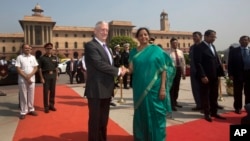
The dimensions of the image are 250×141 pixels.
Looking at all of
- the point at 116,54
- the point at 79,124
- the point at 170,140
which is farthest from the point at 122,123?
the point at 116,54

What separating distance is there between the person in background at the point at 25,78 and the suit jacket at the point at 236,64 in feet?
15.4

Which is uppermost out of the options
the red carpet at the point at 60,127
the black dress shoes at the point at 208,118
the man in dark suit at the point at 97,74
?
the man in dark suit at the point at 97,74

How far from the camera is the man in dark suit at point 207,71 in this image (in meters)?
5.37

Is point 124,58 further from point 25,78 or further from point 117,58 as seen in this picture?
point 25,78

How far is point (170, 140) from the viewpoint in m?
4.12

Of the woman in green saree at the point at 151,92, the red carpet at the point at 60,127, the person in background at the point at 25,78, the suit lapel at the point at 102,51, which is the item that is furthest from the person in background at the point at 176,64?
the person in background at the point at 25,78

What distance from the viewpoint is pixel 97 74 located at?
3619mm

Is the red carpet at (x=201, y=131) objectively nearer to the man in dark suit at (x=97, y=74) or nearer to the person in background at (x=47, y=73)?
the man in dark suit at (x=97, y=74)

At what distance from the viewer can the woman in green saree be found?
3.48 metres

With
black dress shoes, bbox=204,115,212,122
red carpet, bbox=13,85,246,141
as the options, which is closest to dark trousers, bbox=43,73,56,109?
red carpet, bbox=13,85,246,141

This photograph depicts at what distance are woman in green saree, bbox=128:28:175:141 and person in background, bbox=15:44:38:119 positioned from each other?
3409mm

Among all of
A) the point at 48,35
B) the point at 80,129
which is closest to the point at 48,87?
the point at 80,129

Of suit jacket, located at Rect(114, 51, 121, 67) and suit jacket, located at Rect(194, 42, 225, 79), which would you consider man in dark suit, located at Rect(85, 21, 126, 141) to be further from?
suit jacket, located at Rect(114, 51, 121, 67)

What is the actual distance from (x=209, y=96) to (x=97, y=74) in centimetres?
313
